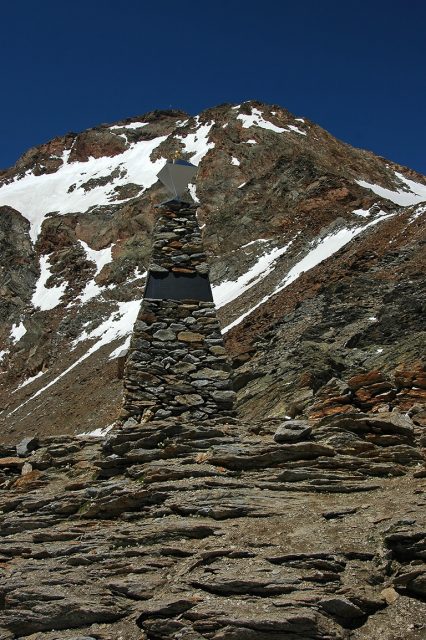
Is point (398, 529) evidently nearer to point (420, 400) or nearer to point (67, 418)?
point (420, 400)

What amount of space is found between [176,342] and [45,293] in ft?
200

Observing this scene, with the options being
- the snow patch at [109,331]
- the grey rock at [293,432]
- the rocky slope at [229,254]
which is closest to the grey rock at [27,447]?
the grey rock at [293,432]

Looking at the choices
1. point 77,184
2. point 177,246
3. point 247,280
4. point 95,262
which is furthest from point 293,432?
point 77,184

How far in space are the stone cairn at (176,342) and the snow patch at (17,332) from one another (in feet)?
180

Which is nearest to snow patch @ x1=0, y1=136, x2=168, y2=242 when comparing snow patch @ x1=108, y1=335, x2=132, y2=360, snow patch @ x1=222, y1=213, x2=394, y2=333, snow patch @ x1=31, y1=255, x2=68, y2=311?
snow patch @ x1=31, y1=255, x2=68, y2=311

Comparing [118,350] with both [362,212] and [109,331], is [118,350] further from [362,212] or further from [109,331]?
[362,212]

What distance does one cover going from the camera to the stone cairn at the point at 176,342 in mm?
8711

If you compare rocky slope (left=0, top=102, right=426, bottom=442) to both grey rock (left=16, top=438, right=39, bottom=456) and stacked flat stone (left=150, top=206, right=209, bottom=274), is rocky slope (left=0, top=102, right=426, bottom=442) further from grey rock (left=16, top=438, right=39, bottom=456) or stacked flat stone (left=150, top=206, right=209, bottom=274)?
grey rock (left=16, top=438, right=39, bottom=456)

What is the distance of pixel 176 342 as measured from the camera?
912 cm

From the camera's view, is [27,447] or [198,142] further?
[198,142]

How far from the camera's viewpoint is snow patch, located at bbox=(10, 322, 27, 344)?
6219cm

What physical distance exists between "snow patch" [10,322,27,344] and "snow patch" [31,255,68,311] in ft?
8.72

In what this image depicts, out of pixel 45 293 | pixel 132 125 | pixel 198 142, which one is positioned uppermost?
→ pixel 132 125

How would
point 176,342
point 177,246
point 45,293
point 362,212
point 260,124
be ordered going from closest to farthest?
1. point 176,342
2. point 177,246
3. point 362,212
4. point 45,293
5. point 260,124
